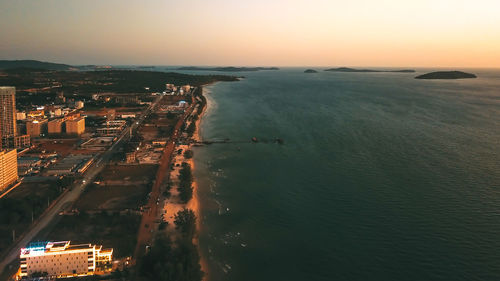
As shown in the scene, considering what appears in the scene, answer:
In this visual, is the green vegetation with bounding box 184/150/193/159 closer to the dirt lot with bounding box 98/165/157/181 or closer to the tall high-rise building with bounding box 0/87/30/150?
the dirt lot with bounding box 98/165/157/181

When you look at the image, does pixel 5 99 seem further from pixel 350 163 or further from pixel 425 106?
pixel 425 106

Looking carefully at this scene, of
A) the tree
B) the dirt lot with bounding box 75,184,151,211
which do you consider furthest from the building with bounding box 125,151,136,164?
the tree

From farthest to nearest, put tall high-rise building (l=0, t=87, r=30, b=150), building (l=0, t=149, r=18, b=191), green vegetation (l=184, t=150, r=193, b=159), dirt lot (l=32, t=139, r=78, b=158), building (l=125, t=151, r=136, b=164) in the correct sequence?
tall high-rise building (l=0, t=87, r=30, b=150) < dirt lot (l=32, t=139, r=78, b=158) < green vegetation (l=184, t=150, r=193, b=159) < building (l=125, t=151, r=136, b=164) < building (l=0, t=149, r=18, b=191)

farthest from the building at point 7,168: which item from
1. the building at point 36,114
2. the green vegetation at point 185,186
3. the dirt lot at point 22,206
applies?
the building at point 36,114

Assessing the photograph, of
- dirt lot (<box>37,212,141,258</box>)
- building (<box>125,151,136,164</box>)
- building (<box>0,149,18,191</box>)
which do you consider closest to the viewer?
dirt lot (<box>37,212,141,258</box>)

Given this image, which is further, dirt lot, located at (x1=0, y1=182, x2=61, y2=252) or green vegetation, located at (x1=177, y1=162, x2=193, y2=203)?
green vegetation, located at (x1=177, y1=162, x2=193, y2=203)

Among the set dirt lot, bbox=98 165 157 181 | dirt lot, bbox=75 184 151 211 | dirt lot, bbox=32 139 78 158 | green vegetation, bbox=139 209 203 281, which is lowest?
green vegetation, bbox=139 209 203 281

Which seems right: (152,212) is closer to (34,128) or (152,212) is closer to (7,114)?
(7,114)
